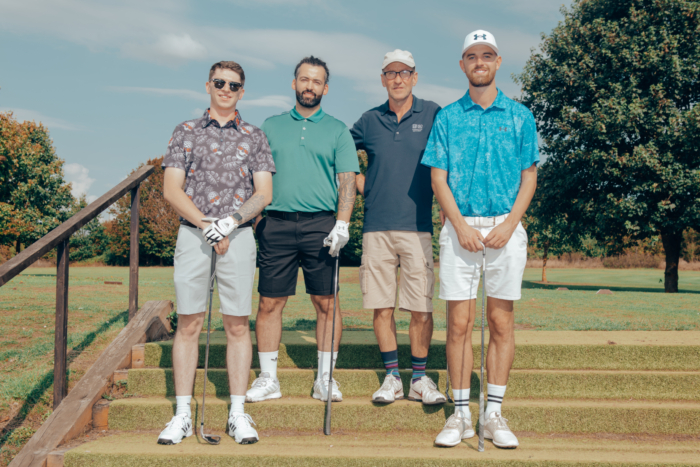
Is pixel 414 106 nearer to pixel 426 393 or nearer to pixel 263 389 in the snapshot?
pixel 426 393

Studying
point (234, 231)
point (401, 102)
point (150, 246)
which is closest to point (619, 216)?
point (401, 102)

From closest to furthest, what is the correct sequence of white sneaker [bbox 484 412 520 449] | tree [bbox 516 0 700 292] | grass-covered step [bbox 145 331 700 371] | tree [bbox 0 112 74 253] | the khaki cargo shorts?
white sneaker [bbox 484 412 520 449], the khaki cargo shorts, grass-covered step [bbox 145 331 700 371], tree [bbox 516 0 700 292], tree [bbox 0 112 74 253]

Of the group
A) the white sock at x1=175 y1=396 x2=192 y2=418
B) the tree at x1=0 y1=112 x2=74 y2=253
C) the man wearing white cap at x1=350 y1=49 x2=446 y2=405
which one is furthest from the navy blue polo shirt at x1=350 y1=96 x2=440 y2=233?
the tree at x1=0 y1=112 x2=74 y2=253

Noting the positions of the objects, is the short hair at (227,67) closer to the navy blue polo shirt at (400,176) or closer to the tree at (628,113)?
the navy blue polo shirt at (400,176)

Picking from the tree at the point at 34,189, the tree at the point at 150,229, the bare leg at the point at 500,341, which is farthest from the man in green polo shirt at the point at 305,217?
the tree at the point at 150,229

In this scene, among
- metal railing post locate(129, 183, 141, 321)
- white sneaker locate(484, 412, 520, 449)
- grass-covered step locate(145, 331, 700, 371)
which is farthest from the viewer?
metal railing post locate(129, 183, 141, 321)

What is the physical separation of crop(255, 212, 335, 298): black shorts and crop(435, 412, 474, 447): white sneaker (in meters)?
1.17

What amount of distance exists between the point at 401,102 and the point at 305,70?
74 centimetres

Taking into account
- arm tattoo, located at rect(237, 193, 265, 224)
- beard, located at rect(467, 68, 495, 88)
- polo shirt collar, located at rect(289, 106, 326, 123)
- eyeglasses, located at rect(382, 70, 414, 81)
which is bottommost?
arm tattoo, located at rect(237, 193, 265, 224)

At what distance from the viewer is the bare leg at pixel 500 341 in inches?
121

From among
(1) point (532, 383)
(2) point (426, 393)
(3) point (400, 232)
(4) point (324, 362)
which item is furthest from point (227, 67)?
(1) point (532, 383)

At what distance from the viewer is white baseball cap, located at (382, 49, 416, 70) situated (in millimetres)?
3467

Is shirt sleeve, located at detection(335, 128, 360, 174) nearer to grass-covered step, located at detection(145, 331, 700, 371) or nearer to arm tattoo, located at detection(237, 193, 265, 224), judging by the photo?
arm tattoo, located at detection(237, 193, 265, 224)

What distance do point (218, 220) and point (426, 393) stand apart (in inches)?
71.0
